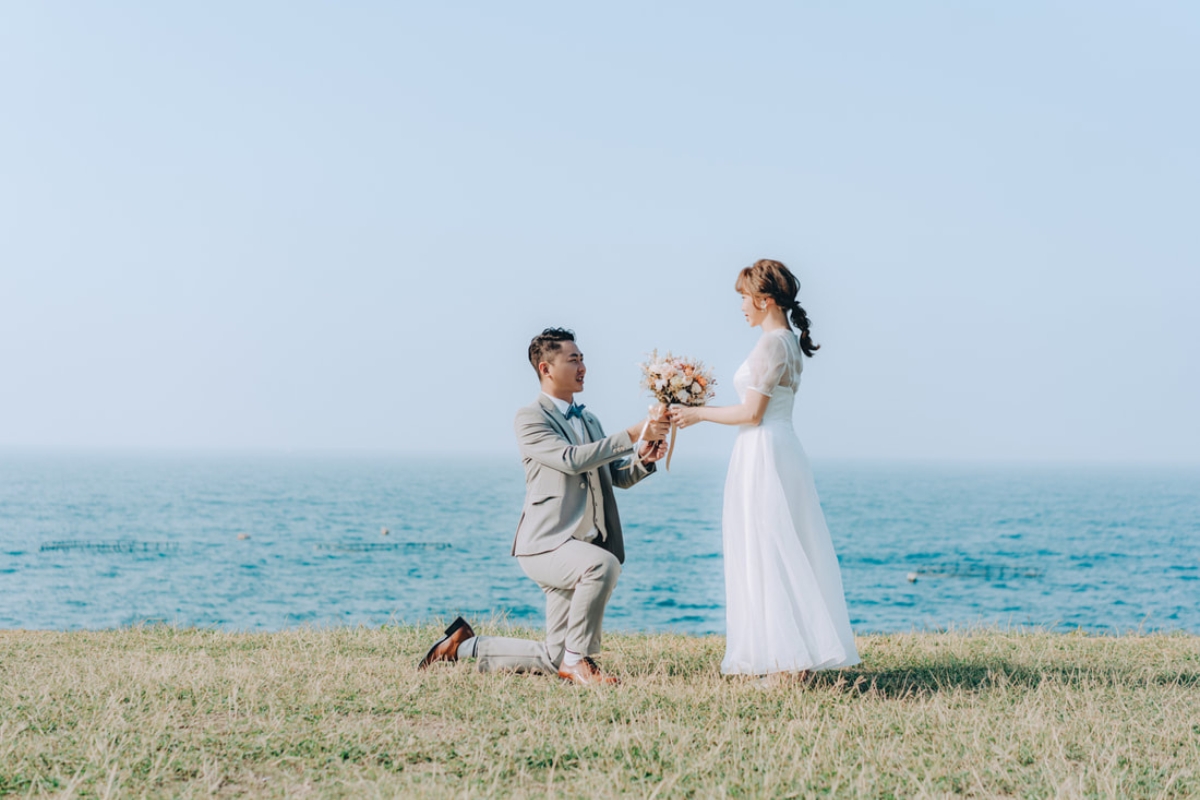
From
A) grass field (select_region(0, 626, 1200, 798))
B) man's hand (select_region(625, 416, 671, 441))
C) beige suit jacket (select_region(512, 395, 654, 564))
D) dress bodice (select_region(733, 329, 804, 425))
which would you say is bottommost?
grass field (select_region(0, 626, 1200, 798))

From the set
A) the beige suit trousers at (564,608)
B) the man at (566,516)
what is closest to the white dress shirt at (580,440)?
the man at (566,516)

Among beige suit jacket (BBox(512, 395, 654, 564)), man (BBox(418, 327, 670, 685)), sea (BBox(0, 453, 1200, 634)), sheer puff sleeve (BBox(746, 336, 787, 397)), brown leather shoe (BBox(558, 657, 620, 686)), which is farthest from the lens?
sea (BBox(0, 453, 1200, 634))

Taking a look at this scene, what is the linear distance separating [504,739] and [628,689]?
138 centimetres

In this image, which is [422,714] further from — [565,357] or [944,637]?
[944,637]

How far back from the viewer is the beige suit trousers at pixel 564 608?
7.14m

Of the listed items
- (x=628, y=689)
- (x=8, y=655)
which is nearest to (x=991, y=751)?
(x=628, y=689)

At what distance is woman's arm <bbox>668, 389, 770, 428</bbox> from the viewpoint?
6840 mm

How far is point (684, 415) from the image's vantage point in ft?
23.4

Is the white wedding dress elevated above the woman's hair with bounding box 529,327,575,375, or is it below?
below

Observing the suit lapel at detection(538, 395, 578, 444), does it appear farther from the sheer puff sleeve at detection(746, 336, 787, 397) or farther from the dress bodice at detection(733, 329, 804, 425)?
the sheer puff sleeve at detection(746, 336, 787, 397)

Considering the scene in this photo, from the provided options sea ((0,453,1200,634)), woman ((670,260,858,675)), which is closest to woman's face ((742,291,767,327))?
woman ((670,260,858,675))

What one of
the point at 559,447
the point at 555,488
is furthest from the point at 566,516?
the point at 559,447

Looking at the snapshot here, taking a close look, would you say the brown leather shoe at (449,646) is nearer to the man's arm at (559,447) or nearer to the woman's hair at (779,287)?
the man's arm at (559,447)

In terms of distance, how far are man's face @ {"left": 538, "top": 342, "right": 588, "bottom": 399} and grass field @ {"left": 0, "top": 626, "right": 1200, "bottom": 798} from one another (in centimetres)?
205
